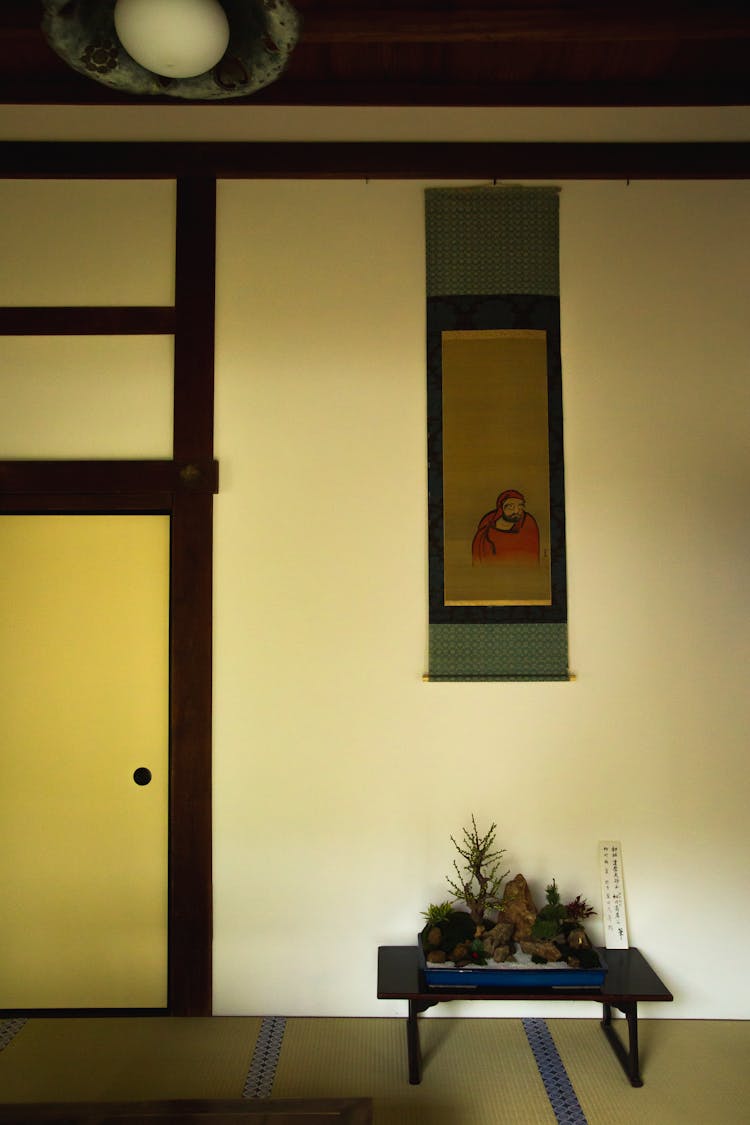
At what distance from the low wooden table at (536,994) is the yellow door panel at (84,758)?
0.99 metres

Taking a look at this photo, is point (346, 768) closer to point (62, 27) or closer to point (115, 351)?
point (115, 351)

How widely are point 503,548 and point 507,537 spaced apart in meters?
0.05

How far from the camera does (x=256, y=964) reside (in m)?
3.10

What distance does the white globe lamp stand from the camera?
1.61 metres

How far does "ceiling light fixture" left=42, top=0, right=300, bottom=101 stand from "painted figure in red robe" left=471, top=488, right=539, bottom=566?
182 centimetres

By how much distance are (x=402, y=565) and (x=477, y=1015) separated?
1.75 m

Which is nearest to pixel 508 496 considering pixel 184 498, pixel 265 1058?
pixel 184 498

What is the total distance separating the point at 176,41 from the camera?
5.33 ft

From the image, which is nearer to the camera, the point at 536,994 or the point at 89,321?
the point at 536,994

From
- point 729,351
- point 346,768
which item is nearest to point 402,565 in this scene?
point 346,768

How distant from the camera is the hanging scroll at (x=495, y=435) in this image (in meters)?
3.18

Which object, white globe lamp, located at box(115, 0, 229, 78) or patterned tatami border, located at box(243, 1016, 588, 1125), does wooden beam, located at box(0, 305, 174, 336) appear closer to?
white globe lamp, located at box(115, 0, 229, 78)

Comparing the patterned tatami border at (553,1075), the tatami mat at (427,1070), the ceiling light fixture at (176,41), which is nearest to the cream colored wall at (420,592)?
the tatami mat at (427,1070)

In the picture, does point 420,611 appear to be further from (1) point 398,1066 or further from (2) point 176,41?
(2) point 176,41
